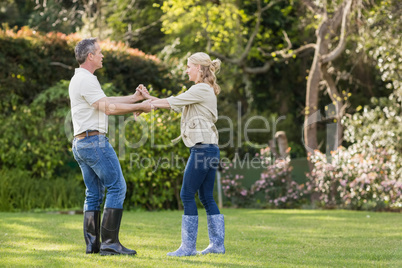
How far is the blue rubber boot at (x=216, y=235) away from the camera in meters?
5.19

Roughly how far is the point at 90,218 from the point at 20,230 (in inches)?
96.6

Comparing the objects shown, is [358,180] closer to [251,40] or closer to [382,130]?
[382,130]

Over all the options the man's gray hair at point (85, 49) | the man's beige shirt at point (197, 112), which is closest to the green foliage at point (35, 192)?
the man's gray hair at point (85, 49)

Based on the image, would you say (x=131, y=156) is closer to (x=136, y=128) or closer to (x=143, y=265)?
(x=136, y=128)

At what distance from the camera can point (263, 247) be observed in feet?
19.1

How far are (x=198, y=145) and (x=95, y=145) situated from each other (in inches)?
35.8

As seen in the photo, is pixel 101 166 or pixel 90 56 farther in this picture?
pixel 90 56

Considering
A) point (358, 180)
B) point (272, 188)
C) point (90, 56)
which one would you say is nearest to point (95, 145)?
point (90, 56)

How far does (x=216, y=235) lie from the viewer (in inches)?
205

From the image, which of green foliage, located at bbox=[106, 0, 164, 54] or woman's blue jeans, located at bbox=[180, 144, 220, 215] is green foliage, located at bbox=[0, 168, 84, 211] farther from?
green foliage, located at bbox=[106, 0, 164, 54]

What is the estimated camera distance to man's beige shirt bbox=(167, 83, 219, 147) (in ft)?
16.5

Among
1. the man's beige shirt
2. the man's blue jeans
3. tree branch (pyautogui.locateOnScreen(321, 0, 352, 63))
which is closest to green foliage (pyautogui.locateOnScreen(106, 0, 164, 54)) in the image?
tree branch (pyautogui.locateOnScreen(321, 0, 352, 63))

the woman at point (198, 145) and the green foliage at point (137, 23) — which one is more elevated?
the green foliage at point (137, 23)

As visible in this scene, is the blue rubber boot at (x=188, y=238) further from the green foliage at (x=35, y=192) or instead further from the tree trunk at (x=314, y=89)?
the tree trunk at (x=314, y=89)
